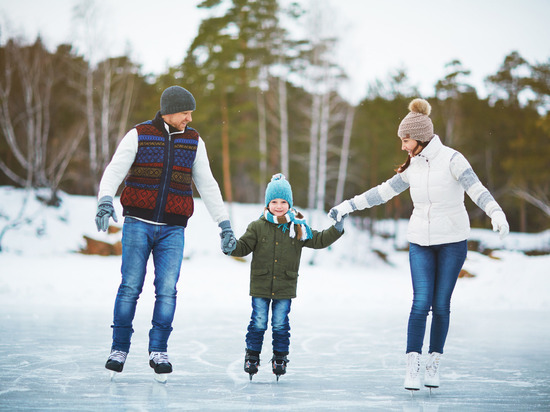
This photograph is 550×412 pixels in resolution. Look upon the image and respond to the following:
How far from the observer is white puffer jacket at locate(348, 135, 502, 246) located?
3.40m

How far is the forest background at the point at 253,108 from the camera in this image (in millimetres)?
18375

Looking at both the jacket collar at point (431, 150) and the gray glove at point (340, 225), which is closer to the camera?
the jacket collar at point (431, 150)

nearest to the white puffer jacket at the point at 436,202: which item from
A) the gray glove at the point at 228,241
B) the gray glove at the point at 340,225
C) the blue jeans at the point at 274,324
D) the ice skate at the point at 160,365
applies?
the gray glove at the point at 340,225

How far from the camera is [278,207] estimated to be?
147 inches

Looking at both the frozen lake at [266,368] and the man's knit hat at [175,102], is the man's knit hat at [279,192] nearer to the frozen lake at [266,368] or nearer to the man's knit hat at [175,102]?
the man's knit hat at [175,102]

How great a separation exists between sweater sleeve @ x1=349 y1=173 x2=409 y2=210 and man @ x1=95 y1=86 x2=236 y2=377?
0.77 meters

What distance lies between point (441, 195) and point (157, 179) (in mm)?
1514

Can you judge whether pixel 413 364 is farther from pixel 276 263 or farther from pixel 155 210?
pixel 155 210

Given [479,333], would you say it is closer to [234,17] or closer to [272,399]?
[272,399]

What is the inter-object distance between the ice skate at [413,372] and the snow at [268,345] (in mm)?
73

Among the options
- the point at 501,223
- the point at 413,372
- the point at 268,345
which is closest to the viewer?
the point at 501,223

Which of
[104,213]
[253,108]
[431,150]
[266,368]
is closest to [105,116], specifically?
[253,108]

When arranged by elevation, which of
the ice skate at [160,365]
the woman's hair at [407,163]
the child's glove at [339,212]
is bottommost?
the ice skate at [160,365]

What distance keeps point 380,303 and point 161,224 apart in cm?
639
